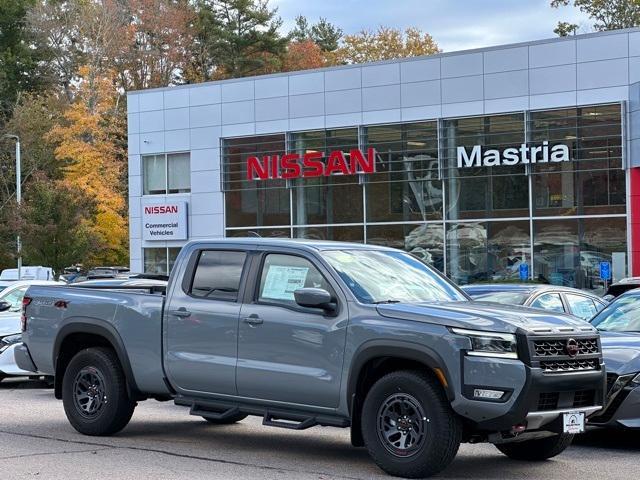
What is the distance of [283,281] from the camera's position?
970 cm

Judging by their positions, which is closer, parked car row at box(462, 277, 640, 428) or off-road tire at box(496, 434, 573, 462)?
off-road tire at box(496, 434, 573, 462)

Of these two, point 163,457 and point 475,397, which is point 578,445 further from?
point 163,457

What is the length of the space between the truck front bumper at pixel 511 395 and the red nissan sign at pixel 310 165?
2835cm

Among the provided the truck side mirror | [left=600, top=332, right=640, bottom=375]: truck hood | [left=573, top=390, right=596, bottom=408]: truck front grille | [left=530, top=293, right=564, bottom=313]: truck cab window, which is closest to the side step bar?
the truck side mirror

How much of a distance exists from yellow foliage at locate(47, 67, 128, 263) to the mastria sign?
2315 cm

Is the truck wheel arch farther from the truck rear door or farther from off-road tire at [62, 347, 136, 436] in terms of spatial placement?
off-road tire at [62, 347, 136, 436]

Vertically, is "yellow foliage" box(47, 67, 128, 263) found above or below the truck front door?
above

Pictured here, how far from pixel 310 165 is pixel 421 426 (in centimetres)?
2989

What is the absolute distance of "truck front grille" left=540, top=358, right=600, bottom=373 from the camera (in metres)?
8.37

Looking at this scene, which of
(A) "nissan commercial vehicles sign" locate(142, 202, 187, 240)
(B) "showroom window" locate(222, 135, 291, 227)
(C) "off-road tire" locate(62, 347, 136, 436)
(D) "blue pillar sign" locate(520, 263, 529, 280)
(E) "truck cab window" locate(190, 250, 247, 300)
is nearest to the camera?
(E) "truck cab window" locate(190, 250, 247, 300)

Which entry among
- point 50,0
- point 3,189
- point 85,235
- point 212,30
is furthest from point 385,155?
point 50,0

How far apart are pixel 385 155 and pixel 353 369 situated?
91.6ft

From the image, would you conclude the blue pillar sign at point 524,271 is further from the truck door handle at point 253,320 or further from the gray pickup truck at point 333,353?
the truck door handle at point 253,320

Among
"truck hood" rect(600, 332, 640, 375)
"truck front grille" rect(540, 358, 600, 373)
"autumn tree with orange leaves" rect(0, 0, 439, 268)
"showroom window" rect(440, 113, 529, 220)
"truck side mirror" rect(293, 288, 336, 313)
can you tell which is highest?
"autumn tree with orange leaves" rect(0, 0, 439, 268)
